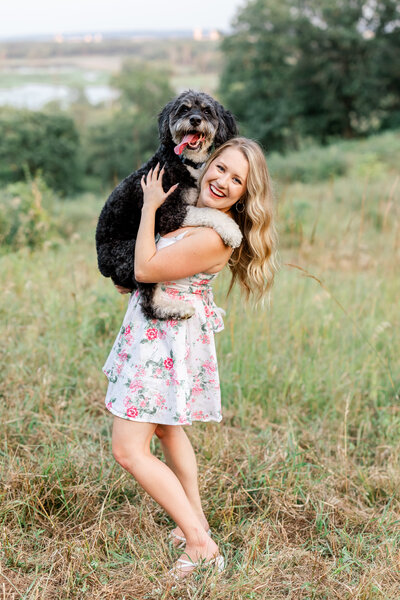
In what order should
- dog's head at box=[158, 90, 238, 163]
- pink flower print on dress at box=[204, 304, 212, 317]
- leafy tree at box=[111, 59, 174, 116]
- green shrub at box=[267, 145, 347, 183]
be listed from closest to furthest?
dog's head at box=[158, 90, 238, 163], pink flower print on dress at box=[204, 304, 212, 317], green shrub at box=[267, 145, 347, 183], leafy tree at box=[111, 59, 174, 116]

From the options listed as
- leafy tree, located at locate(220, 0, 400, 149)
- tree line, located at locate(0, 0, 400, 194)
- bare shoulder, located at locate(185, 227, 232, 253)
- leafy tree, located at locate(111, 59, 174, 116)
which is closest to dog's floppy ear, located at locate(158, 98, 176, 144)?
bare shoulder, located at locate(185, 227, 232, 253)

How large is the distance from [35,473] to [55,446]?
0.32 metres

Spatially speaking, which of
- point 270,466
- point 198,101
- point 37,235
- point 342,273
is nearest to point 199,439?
point 270,466

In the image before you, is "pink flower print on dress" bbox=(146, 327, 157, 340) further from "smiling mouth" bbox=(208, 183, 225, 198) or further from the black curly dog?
"smiling mouth" bbox=(208, 183, 225, 198)

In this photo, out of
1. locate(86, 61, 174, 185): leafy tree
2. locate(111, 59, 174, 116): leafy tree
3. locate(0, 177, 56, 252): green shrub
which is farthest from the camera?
locate(111, 59, 174, 116): leafy tree

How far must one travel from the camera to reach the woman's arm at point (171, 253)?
220cm

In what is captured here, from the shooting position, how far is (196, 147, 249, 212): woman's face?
7.54 ft

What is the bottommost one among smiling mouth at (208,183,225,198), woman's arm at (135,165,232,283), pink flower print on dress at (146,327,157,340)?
pink flower print on dress at (146,327,157,340)

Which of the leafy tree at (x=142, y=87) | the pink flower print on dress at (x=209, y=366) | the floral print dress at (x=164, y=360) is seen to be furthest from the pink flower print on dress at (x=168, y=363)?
the leafy tree at (x=142, y=87)

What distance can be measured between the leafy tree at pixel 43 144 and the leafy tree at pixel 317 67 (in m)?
10.8

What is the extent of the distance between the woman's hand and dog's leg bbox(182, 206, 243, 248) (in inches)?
5.4

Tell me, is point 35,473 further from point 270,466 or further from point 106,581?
point 270,466

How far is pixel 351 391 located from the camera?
11.6 feet

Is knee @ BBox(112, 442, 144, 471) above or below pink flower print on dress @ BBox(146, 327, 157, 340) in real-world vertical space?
below
